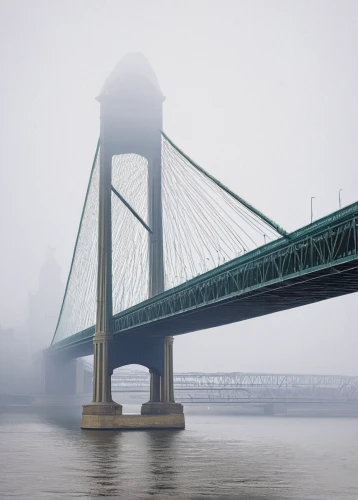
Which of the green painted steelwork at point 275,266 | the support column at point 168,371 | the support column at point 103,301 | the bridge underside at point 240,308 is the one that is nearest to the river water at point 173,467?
the support column at point 103,301

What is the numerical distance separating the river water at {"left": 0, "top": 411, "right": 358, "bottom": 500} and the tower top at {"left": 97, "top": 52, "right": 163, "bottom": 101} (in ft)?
103

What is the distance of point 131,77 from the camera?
8412 centimetres

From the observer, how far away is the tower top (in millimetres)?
84125

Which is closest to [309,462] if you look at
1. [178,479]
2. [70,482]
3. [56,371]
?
[178,479]

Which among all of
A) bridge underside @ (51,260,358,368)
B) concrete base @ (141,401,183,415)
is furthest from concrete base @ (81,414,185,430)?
bridge underside @ (51,260,358,368)

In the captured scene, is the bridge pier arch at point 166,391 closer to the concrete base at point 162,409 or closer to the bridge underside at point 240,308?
the concrete base at point 162,409

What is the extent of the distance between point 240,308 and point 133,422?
73.8 feet

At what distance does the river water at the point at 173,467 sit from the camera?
34.3m

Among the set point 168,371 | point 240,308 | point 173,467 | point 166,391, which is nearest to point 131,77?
point 168,371

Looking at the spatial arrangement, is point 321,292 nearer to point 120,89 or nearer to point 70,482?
point 70,482

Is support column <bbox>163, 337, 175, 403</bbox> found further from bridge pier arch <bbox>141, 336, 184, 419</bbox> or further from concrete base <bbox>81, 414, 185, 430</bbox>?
concrete base <bbox>81, 414, 185, 430</bbox>

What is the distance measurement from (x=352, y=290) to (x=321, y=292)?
194 cm

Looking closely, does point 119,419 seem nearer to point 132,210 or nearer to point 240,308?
point 132,210

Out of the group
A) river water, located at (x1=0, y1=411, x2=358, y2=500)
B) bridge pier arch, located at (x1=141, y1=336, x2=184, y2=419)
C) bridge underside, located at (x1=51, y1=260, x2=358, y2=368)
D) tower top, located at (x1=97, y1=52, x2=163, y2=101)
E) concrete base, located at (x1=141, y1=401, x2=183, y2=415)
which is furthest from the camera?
tower top, located at (x1=97, y1=52, x2=163, y2=101)
